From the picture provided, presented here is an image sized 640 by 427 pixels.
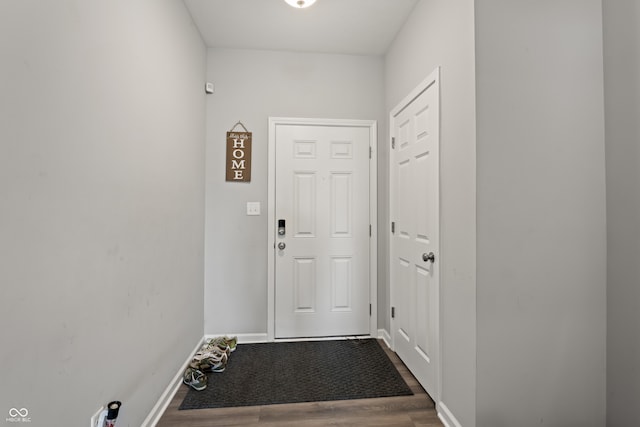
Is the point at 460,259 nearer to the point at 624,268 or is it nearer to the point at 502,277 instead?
the point at 502,277

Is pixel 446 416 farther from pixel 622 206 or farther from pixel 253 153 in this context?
pixel 253 153

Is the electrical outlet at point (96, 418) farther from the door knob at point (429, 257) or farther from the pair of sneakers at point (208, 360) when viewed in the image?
the door knob at point (429, 257)

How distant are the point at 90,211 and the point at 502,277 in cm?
176

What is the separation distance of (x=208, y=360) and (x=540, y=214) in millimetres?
2259

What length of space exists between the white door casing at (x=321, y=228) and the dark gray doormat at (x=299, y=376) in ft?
0.78

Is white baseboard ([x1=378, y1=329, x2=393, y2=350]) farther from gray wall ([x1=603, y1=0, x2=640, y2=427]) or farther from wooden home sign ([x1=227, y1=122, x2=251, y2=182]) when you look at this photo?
wooden home sign ([x1=227, y1=122, x2=251, y2=182])

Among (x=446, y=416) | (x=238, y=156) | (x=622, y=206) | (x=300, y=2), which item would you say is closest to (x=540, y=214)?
(x=622, y=206)

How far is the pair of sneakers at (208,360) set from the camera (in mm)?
1952

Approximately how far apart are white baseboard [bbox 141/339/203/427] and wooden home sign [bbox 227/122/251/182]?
1498 mm

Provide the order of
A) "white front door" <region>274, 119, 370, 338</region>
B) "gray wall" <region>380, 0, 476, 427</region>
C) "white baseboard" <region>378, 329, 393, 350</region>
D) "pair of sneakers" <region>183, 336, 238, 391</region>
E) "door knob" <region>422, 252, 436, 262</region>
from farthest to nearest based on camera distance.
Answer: "white front door" <region>274, 119, 370, 338</region> < "white baseboard" <region>378, 329, 393, 350</region> < "pair of sneakers" <region>183, 336, 238, 391</region> < "door knob" <region>422, 252, 436, 262</region> < "gray wall" <region>380, 0, 476, 427</region>

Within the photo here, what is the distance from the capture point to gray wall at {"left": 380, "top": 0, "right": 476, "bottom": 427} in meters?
1.39

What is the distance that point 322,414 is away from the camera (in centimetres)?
169

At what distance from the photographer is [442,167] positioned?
1.68m

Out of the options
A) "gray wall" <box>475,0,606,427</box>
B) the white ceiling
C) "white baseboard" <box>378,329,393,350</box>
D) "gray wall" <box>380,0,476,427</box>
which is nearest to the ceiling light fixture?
the white ceiling
